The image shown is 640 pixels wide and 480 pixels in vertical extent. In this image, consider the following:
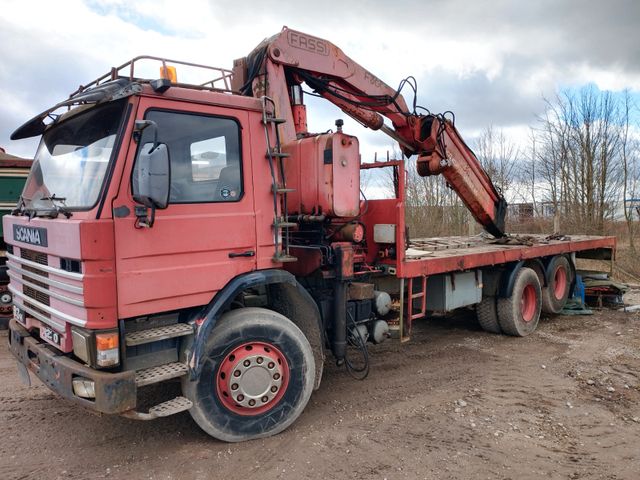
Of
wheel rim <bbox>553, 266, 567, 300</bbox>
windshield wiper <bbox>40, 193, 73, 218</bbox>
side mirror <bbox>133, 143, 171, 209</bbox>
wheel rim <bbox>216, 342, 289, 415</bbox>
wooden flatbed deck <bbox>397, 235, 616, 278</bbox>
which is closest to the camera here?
side mirror <bbox>133, 143, 171, 209</bbox>

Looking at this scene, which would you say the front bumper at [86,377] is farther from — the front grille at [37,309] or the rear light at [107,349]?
the front grille at [37,309]

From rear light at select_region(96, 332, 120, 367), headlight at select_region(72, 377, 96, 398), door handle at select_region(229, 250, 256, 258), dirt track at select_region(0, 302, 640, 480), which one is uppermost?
door handle at select_region(229, 250, 256, 258)

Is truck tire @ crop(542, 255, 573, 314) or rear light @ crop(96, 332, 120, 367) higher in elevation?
rear light @ crop(96, 332, 120, 367)

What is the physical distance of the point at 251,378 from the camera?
12.2 ft

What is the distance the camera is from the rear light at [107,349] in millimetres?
3098

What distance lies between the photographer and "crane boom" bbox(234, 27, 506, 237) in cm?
466

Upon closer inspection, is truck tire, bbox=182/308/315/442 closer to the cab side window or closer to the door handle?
the door handle

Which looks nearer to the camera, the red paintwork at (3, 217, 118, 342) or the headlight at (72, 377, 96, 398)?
the red paintwork at (3, 217, 118, 342)

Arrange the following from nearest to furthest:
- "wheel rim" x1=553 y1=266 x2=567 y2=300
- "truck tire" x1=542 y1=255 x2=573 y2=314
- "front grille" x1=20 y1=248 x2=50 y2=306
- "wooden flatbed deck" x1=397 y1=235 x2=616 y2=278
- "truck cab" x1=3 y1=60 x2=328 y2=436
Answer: "truck cab" x1=3 y1=60 x2=328 y2=436
"front grille" x1=20 y1=248 x2=50 y2=306
"wooden flatbed deck" x1=397 y1=235 x2=616 y2=278
"truck tire" x1=542 y1=255 x2=573 y2=314
"wheel rim" x1=553 y1=266 x2=567 y2=300

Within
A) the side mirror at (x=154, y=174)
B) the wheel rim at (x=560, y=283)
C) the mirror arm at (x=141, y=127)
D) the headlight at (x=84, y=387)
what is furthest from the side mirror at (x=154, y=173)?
the wheel rim at (x=560, y=283)

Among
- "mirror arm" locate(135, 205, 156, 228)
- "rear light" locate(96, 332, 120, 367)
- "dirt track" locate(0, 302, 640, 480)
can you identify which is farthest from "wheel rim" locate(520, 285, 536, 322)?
"rear light" locate(96, 332, 120, 367)

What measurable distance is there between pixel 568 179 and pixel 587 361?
45.9 ft

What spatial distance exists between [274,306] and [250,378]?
0.83 meters

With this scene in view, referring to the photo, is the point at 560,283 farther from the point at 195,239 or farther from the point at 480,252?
the point at 195,239
